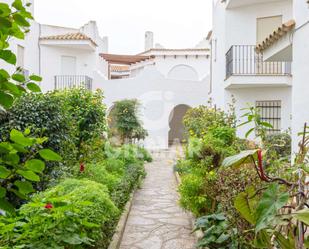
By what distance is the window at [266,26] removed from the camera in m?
15.7

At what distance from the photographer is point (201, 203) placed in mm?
6906

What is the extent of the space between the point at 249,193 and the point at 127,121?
17782 mm

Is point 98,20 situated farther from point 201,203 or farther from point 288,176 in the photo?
point 288,176

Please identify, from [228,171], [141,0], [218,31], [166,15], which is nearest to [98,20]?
[141,0]

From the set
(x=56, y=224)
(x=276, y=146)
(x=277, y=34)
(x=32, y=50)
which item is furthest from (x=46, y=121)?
(x=32, y=50)

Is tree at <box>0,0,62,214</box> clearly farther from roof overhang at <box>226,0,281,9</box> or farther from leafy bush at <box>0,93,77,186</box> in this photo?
roof overhang at <box>226,0,281,9</box>

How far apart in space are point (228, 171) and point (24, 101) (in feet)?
14.7

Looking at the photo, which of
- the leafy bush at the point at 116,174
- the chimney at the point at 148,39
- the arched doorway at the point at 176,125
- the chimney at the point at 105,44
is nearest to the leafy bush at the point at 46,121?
the leafy bush at the point at 116,174

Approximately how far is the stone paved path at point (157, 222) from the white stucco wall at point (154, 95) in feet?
36.9

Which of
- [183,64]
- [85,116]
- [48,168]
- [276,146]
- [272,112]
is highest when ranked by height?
[183,64]

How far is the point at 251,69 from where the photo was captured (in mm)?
16016

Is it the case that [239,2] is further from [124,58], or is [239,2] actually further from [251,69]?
[124,58]

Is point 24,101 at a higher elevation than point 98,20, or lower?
A: lower

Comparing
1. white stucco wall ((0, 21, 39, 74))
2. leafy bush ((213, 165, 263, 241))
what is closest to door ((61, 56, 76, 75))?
white stucco wall ((0, 21, 39, 74))
